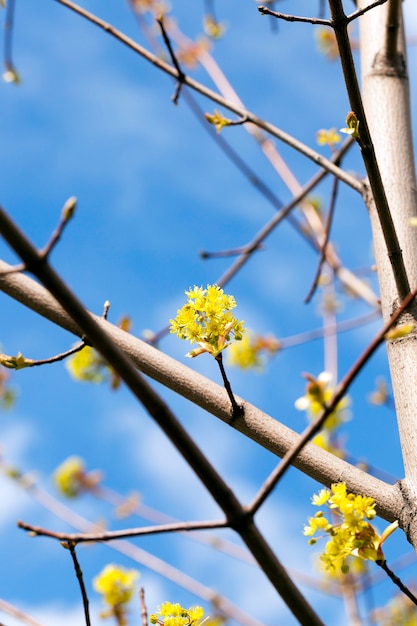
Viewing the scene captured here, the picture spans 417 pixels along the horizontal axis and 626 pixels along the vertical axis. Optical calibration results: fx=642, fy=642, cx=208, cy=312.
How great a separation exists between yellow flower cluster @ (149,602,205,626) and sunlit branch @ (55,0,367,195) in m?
1.47

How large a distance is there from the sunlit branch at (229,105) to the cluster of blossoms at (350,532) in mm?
1229

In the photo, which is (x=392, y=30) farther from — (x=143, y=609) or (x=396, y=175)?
(x=143, y=609)

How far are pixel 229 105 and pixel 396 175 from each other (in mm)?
695

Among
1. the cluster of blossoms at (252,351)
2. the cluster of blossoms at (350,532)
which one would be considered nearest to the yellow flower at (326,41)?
the cluster of blossoms at (252,351)

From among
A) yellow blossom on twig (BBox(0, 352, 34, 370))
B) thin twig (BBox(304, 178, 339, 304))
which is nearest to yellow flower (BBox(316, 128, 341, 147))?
thin twig (BBox(304, 178, 339, 304))

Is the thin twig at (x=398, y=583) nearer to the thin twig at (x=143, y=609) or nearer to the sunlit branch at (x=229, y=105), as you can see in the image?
the thin twig at (x=143, y=609)

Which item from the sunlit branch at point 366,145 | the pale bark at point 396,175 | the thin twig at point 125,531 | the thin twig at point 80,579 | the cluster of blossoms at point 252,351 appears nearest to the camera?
the thin twig at point 125,531

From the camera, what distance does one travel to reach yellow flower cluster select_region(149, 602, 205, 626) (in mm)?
1522

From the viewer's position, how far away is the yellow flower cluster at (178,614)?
152 cm

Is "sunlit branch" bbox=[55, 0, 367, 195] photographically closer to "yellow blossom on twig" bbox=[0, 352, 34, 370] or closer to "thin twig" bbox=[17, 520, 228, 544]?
"yellow blossom on twig" bbox=[0, 352, 34, 370]

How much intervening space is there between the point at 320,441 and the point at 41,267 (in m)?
3.10

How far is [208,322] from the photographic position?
5.14 feet

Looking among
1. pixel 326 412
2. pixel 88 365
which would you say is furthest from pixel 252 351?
pixel 326 412

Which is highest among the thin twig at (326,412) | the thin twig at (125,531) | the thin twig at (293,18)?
the thin twig at (293,18)
